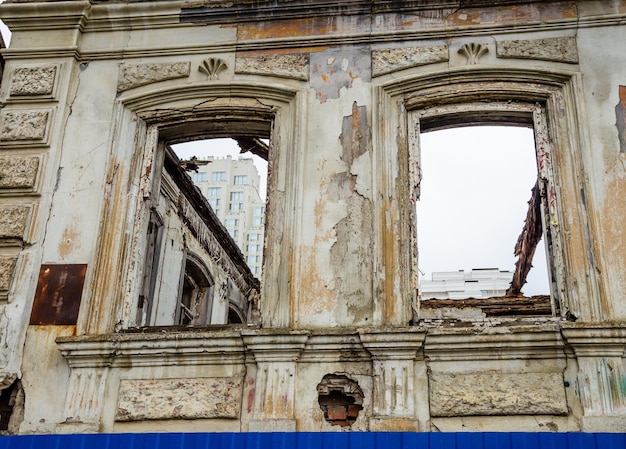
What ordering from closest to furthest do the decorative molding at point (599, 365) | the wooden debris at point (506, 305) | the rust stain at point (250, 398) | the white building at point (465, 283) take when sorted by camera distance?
the decorative molding at point (599, 365) → the rust stain at point (250, 398) → the wooden debris at point (506, 305) → the white building at point (465, 283)

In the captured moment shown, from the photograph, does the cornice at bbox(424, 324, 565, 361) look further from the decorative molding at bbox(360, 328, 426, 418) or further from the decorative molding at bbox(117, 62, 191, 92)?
the decorative molding at bbox(117, 62, 191, 92)

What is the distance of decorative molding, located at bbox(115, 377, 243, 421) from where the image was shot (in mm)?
6816

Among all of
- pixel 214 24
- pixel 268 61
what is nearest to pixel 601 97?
pixel 268 61

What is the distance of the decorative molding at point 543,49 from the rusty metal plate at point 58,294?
4.70m

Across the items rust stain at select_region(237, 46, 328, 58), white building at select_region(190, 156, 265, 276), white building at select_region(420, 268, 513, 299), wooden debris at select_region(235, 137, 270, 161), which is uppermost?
white building at select_region(190, 156, 265, 276)

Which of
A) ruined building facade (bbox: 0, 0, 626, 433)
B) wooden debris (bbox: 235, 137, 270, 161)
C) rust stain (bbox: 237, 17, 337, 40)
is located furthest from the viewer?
wooden debris (bbox: 235, 137, 270, 161)

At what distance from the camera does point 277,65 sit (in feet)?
27.2

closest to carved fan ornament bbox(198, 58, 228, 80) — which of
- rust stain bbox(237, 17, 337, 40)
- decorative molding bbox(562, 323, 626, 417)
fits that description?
rust stain bbox(237, 17, 337, 40)

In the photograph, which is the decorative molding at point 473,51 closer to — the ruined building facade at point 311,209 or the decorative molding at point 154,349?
the ruined building facade at point 311,209

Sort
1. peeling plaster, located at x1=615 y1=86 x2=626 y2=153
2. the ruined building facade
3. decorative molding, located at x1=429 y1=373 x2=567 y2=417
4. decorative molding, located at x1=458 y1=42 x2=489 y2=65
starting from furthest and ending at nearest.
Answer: decorative molding, located at x1=458 y1=42 x2=489 y2=65
peeling plaster, located at x1=615 y1=86 x2=626 y2=153
the ruined building facade
decorative molding, located at x1=429 y1=373 x2=567 y2=417

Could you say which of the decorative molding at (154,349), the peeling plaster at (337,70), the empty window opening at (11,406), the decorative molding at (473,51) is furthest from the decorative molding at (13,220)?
the decorative molding at (473,51)

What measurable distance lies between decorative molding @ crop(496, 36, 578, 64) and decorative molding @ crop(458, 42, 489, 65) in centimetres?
15

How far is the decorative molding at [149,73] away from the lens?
331 inches

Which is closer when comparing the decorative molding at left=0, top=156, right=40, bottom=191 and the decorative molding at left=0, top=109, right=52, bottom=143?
the decorative molding at left=0, top=156, right=40, bottom=191
